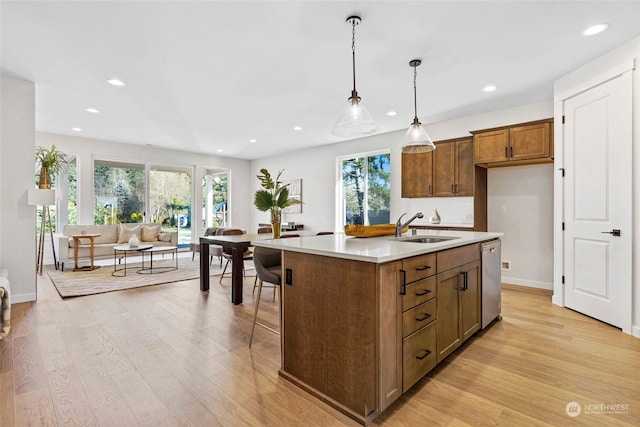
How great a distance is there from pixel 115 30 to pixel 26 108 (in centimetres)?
207

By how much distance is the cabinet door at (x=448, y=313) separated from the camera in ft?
6.98

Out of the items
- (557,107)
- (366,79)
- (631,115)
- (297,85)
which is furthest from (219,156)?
(631,115)

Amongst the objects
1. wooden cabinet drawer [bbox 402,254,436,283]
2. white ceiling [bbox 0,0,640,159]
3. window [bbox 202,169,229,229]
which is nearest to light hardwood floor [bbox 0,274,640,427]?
wooden cabinet drawer [bbox 402,254,436,283]

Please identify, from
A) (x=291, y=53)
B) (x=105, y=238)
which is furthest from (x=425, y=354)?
(x=105, y=238)

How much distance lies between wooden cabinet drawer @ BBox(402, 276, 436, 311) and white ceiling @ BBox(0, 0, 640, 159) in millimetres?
2011

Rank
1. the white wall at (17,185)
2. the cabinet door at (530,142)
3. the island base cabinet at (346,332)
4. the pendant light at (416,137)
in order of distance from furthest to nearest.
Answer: the cabinet door at (530,142), the white wall at (17,185), the pendant light at (416,137), the island base cabinet at (346,332)

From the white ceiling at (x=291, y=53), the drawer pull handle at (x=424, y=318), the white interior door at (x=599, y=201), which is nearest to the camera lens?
the drawer pull handle at (x=424, y=318)

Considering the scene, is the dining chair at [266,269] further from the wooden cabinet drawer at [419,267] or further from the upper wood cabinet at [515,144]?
the upper wood cabinet at [515,144]

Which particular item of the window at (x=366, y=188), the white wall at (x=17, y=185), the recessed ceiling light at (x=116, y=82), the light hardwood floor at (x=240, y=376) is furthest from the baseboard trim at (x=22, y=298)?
the window at (x=366, y=188)

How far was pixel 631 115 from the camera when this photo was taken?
2.89 m

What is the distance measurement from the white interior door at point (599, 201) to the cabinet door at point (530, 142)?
0.39 meters

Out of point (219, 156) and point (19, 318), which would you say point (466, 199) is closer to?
point (19, 318)

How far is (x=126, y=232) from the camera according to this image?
A: 6.66m

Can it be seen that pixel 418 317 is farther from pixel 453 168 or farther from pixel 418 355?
pixel 453 168
